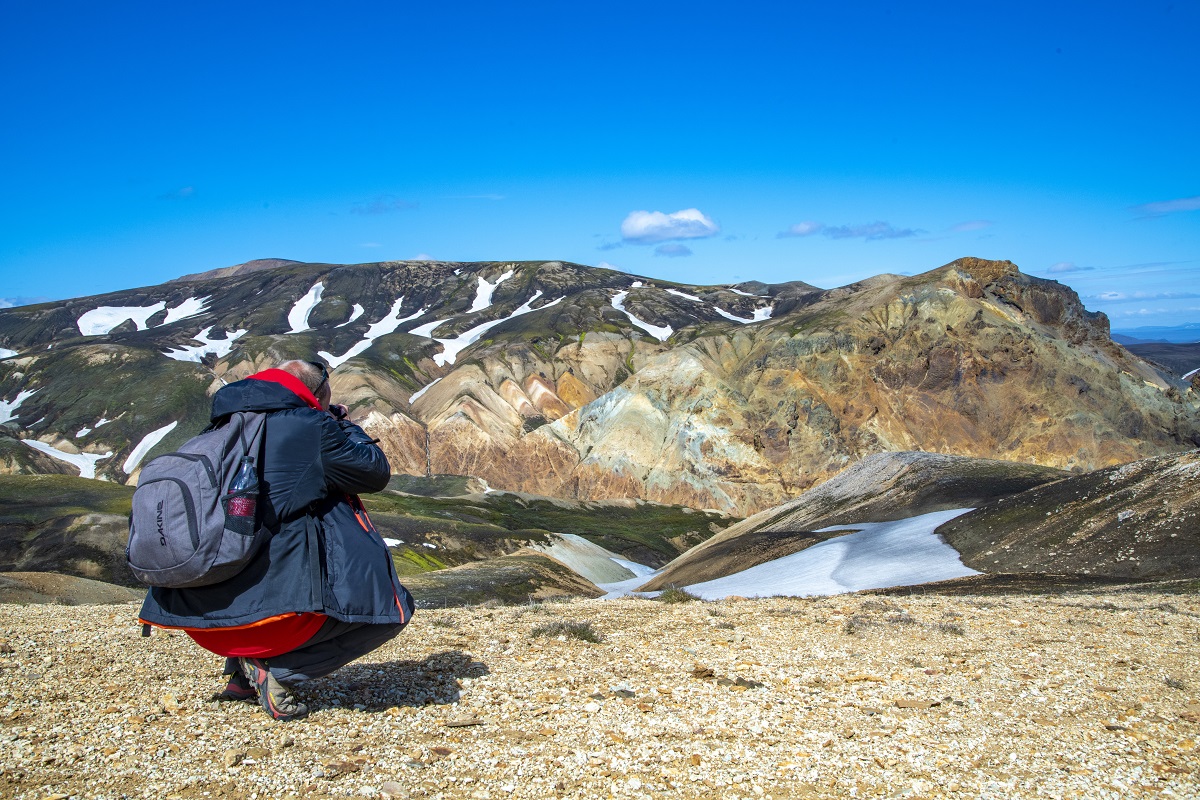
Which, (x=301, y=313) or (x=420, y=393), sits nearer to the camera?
(x=420, y=393)

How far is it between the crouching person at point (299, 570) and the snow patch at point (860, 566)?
2076cm

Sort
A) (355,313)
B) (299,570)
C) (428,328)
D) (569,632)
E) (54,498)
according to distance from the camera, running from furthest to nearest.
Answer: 1. (355,313)
2. (428,328)
3. (54,498)
4. (569,632)
5. (299,570)

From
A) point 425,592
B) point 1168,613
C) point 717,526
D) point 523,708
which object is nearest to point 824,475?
point 717,526

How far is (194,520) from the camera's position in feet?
17.3

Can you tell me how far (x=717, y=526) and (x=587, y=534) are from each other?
18.0 meters

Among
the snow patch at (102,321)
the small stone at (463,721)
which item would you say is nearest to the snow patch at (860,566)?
the small stone at (463,721)

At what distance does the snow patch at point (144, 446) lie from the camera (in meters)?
111

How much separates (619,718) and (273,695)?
250 cm

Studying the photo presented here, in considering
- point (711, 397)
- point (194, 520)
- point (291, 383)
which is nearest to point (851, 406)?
point (711, 397)

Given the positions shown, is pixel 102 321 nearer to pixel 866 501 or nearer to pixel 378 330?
pixel 378 330

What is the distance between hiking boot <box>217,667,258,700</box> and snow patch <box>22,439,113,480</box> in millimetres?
117443

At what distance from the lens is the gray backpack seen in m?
5.25

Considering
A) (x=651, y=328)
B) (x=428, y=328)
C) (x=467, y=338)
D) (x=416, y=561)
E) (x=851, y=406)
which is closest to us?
(x=416, y=561)

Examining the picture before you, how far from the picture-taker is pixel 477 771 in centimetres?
560
